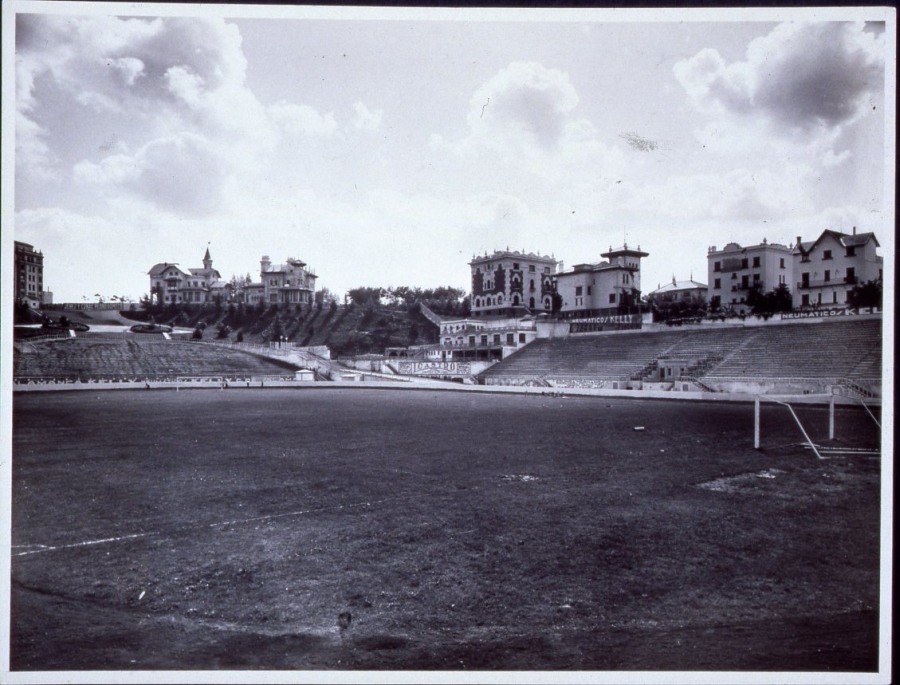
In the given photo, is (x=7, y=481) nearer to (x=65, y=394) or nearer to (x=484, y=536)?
(x=484, y=536)

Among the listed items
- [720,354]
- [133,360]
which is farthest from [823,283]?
[133,360]

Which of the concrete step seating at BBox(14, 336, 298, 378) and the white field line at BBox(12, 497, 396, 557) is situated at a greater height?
the concrete step seating at BBox(14, 336, 298, 378)

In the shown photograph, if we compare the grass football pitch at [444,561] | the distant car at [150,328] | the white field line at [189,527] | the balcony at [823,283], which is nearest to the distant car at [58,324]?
the grass football pitch at [444,561]

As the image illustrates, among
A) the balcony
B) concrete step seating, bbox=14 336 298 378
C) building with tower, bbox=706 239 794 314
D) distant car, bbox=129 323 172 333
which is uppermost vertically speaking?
building with tower, bbox=706 239 794 314

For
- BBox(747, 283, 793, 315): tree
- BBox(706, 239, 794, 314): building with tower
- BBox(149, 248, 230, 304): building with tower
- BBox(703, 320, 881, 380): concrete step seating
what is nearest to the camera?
BBox(703, 320, 881, 380): concrete step seating

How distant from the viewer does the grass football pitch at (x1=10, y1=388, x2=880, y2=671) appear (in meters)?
3.19

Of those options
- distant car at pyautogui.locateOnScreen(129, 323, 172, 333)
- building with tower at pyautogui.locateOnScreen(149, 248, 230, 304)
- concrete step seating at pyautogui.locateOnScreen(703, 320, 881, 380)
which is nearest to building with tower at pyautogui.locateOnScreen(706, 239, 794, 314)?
concrete step seating at pyautogui.locateOnScreen(703, 320, 881, 380)

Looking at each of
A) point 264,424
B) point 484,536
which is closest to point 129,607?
point 484,536

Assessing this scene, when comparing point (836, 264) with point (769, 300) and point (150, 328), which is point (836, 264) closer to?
point (769, 300)

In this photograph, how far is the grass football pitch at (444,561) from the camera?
3191 mm

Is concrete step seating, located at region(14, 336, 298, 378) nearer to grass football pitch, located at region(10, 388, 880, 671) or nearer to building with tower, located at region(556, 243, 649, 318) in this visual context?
grass football pitch, located at region(10, 388, 880, 671)

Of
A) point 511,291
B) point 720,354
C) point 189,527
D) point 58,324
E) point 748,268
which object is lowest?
point 189,527

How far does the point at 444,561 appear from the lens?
3904 millimetres

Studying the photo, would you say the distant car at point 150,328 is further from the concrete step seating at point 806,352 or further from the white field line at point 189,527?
the concrete step seating at point 806,352
